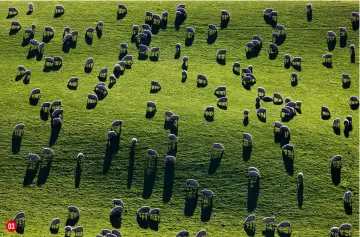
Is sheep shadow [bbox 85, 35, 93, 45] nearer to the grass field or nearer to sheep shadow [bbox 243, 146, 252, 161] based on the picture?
the grass field

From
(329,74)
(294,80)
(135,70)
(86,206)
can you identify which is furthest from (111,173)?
(329,74)

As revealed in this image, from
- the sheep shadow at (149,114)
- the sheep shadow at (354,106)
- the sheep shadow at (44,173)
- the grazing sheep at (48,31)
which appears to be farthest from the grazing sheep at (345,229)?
the grazing sheep at (48,31)

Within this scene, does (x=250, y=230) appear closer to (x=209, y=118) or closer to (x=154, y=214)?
(x=154, y=214)

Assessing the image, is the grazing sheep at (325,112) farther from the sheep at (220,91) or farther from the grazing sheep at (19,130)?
the grazing sheep at (19,130)

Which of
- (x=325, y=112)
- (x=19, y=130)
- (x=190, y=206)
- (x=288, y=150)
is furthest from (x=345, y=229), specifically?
(x=19, y=130)

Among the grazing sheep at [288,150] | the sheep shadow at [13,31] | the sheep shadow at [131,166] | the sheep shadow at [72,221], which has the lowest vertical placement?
the sheep shadow at [72,221]

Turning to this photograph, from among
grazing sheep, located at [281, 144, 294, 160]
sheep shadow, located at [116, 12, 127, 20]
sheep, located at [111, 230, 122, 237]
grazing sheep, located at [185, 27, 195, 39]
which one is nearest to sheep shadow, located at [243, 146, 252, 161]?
grazing sheep, located at [281, 144, 294, 160]
